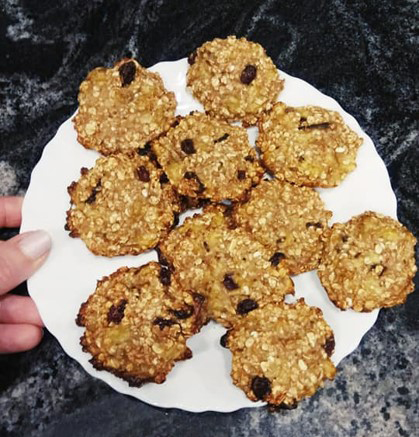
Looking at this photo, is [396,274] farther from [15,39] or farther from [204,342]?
[15,39]

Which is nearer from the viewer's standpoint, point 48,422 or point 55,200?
point 55,200

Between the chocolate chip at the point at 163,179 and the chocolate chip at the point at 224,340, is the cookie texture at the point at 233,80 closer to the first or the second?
the chocolate chip at the point at 163,179

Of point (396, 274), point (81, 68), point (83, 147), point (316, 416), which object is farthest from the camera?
point (81, 68)

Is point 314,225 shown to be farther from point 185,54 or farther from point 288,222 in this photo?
point 185,54

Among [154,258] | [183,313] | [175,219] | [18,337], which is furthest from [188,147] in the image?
[18,337]

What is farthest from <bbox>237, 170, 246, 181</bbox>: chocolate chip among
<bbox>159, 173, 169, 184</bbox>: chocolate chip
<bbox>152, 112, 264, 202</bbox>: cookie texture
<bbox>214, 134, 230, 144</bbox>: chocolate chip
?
<bbox>159, 173, 169, 184</bbox>: chocolate chip

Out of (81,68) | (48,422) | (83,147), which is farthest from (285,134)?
(48,422)
